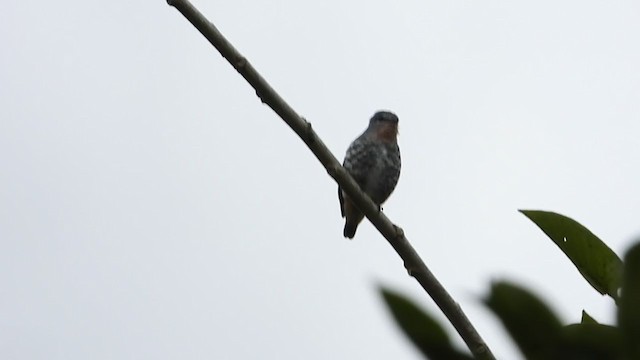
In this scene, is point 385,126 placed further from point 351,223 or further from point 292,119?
point 292,119

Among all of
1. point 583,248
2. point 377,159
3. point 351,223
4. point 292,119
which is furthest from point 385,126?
point 583,248

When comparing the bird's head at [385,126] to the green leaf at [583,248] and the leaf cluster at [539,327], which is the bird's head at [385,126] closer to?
the green leaf at [583,248]

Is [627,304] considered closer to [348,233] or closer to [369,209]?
[369,209]

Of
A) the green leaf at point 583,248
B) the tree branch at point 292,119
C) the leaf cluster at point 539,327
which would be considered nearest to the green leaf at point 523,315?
Result: the leaf cluster at point 539,327

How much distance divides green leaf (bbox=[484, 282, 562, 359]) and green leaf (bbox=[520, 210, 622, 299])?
1.29 m

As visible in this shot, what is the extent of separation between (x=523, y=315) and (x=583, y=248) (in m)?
1.37

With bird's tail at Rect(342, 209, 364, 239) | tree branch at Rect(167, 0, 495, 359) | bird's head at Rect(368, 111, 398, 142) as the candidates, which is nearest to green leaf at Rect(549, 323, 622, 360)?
tree branch at Rect(167, 0, 495, 359)

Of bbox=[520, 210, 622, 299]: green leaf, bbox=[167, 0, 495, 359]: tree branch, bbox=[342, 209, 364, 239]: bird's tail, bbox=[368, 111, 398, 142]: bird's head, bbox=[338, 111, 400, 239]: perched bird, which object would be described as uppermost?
bbox=[368, 111, 398, 142]: bird's head

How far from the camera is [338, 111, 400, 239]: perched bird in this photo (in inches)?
360

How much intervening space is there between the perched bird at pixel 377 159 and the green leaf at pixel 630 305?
27.6 ft

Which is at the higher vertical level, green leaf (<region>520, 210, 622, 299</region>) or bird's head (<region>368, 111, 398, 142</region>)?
bird's head (<region>368, 111, 398, 142</region>)

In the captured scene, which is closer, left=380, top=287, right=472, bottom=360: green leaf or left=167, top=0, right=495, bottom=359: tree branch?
left=380, top=287, right=472, bottom=360: green leaf

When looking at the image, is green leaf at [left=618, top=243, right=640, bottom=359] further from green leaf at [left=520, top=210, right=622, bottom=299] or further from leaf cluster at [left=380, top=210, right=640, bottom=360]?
green leaf at [left=520, top=210, right=622, bottom=299]

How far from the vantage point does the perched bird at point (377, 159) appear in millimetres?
9141
